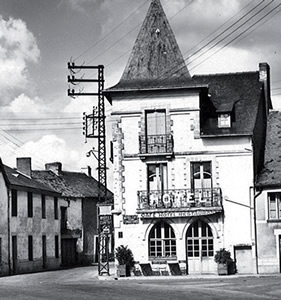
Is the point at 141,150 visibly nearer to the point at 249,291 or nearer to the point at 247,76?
the point at 247,76

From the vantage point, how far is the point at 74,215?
62.4 metres

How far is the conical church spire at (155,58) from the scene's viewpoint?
4103 centimetres

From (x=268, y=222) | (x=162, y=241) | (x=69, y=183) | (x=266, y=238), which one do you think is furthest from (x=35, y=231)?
(x=268, y=222)

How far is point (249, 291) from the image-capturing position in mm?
27625

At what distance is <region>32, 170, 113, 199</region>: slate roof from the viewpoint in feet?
209

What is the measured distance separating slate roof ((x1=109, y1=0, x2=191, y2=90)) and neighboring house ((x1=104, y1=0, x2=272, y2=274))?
106mm

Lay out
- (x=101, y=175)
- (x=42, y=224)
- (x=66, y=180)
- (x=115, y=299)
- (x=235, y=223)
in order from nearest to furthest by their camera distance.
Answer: (x=115, y=299) → (x=235, y=223) → (x=101, y=175) → (x=42, y=224) → (x=66, y=180)

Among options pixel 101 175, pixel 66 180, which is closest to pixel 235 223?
pixel 101 175

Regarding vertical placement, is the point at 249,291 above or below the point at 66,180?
below

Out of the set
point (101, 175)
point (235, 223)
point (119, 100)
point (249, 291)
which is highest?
point (119, 100)

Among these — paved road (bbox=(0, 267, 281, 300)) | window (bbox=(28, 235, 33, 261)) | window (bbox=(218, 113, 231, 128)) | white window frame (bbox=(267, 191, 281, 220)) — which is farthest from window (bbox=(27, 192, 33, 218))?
white window frame (bbox=(267, 191, 281, 220))

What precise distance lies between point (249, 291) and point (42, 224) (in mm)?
28023

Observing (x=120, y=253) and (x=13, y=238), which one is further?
(x=13, y=238)

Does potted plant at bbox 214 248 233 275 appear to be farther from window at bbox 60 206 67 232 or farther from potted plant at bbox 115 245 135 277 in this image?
window at bbox 60 206 67 232
